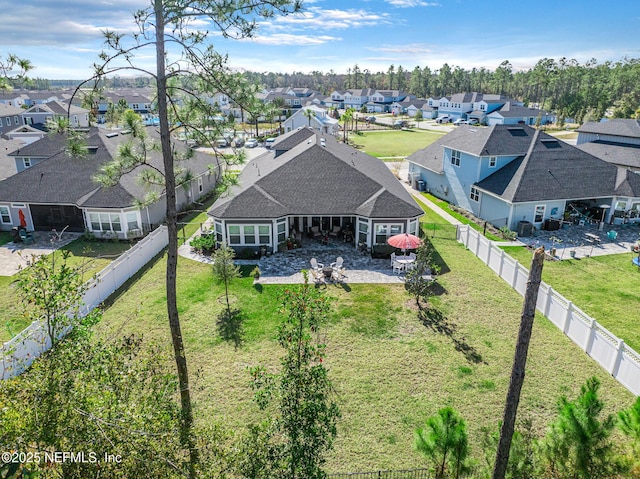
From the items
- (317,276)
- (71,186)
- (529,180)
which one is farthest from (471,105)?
(71,186)

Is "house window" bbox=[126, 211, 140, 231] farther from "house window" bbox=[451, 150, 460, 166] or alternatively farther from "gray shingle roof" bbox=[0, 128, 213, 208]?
"house window" bbox=[451, 150, 460, 166]

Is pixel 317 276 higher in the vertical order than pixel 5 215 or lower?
lower

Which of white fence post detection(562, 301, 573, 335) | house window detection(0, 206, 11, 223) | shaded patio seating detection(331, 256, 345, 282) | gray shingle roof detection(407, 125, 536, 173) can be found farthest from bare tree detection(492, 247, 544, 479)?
house window detection(0, 206, 11, 223)

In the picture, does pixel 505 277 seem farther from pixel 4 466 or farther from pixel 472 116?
pixel 472 116

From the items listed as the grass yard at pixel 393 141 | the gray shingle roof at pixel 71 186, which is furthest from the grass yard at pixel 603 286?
the grass yard at pixel 393 141

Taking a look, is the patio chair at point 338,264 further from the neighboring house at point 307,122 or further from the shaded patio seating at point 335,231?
the neighboring house at point 307,122

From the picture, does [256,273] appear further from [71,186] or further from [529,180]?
[529,180]
